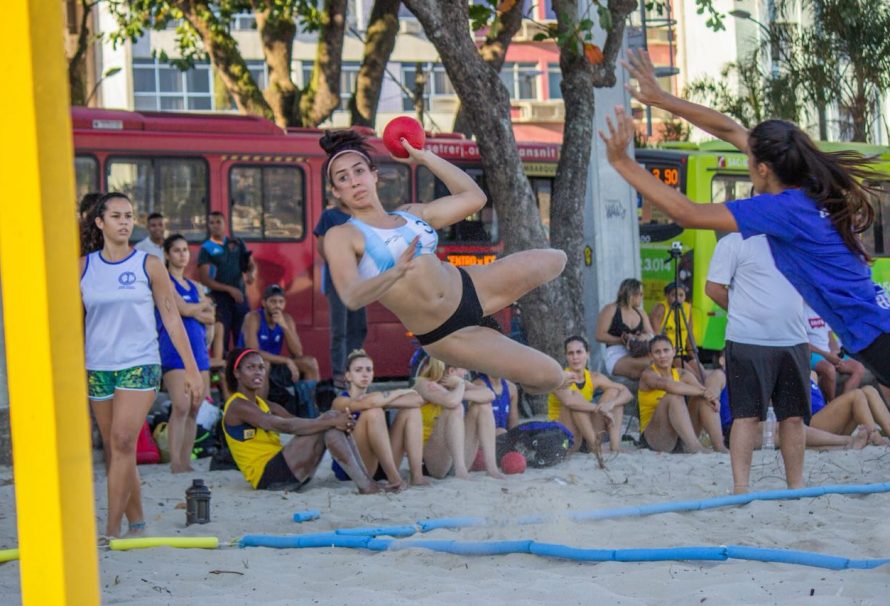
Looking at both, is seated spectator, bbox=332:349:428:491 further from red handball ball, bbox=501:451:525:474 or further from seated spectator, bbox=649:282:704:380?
seated spectator, bbox=649:282:704:380

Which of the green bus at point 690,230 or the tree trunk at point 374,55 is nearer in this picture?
the green bus at point 690,230

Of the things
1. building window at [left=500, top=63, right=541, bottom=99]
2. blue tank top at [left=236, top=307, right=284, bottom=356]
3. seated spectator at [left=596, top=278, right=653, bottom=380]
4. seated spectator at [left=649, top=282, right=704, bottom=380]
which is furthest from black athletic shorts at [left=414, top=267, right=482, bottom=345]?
building window at [left=500, top=63, right=541, bottom=99]

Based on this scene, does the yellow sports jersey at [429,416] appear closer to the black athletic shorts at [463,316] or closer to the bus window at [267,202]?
the black athletic shorts at [463,316]

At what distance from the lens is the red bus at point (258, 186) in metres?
14.3

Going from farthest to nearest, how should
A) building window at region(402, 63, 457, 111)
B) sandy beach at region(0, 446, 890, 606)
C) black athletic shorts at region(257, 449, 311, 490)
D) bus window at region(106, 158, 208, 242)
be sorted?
building window at region(402, 63, 457, 111), bus window at region(106, 158, 208, 242), black athletic shorts at region(257, 449, 311, 490), sandy beach at region(0, 446, 890, 606)

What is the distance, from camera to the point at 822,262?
5.46 meters

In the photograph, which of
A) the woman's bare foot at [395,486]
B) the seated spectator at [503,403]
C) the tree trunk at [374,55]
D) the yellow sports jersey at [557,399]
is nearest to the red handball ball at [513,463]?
the seated spectator at [503,403]

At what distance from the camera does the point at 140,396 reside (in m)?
6.89

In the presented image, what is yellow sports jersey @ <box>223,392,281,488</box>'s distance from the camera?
8914mm

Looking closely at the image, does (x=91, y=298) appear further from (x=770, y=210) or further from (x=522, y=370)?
(x=770, y=210)

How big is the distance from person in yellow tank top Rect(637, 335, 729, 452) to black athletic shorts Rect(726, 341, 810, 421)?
2.54 meters

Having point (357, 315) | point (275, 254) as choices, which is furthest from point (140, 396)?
point (275, 254)

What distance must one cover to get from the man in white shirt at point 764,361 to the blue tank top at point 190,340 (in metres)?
3.64

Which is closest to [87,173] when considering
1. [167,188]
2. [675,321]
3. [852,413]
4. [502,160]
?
[167,188]
